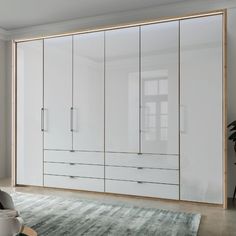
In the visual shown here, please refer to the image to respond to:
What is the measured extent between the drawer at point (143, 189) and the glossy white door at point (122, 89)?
0.50 metres

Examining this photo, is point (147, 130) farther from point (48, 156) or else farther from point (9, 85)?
point (9, 85)

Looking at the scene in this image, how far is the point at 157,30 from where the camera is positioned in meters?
4.16

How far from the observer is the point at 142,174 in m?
4.24

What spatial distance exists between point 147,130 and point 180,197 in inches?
39.7

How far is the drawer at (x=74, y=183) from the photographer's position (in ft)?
14.8

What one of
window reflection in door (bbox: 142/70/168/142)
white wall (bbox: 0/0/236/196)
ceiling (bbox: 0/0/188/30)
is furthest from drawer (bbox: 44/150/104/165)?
ceiling (bbox: 0/0/188/30)

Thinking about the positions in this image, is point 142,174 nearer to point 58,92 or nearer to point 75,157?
point 75,157

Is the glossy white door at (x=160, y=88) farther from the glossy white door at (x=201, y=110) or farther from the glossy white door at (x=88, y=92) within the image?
the glossy white door at (x=88, y=92)

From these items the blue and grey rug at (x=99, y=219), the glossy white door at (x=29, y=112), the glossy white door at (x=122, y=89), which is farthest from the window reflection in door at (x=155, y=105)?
the glossy white door at (x=29, y=112)

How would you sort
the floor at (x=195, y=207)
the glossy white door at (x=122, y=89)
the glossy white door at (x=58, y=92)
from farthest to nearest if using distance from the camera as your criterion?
the glossy white door at (x=58, y=92) → the glossy white door at (x=122, y=89) → the floor at (x=195, y=207)

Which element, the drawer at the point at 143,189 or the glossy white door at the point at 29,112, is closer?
the drawer at the point at 143,189

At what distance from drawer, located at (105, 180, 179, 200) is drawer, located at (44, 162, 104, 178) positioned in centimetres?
21

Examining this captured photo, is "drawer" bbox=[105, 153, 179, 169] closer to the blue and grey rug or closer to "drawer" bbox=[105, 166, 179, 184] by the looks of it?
"drawer" bbox=[105, 166, 179, 184]

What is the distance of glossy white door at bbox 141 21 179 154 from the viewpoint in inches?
160
